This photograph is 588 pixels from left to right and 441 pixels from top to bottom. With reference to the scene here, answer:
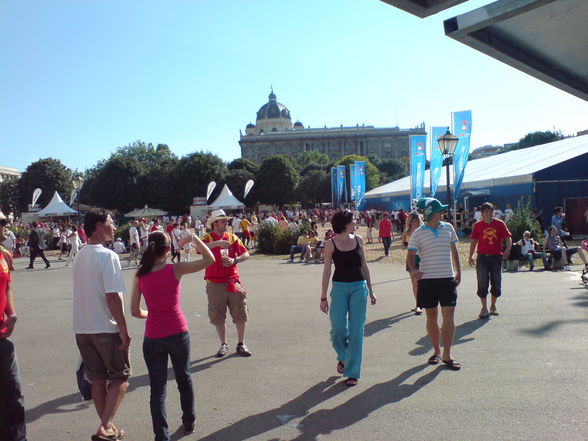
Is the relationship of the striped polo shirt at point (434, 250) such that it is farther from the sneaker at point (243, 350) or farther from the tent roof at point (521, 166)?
the tent roof at point (521, 166)

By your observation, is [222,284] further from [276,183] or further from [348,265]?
[276,183]

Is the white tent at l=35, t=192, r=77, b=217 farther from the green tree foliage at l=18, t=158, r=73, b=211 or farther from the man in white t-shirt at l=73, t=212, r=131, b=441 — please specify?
the man in white t-shirt at l=73, t=212, r=131, b=441

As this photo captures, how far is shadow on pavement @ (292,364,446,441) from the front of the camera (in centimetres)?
424

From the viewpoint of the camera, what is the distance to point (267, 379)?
554 centimetres

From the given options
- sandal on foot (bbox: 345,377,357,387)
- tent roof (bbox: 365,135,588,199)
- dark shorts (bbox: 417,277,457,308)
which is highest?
tent roof (bbox: 365,135,588,199)

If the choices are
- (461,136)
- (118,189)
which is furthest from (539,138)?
(461,136)

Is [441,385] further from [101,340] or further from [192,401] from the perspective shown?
[101,340]

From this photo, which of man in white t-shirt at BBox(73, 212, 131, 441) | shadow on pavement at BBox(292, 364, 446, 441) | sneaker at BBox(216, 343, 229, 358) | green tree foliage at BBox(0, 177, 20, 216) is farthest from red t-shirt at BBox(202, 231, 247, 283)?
green tree foliage at BBox(0, 177, 20, 216)

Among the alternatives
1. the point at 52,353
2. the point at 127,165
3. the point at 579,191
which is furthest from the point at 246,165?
the point at 52,353

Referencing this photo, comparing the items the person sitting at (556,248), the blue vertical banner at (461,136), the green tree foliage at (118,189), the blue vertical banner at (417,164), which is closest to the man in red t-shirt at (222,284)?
the person sitting at (556,248)

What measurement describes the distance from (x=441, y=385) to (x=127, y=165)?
72164 mm

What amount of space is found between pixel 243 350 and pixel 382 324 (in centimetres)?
244

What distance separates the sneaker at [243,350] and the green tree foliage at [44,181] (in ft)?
250

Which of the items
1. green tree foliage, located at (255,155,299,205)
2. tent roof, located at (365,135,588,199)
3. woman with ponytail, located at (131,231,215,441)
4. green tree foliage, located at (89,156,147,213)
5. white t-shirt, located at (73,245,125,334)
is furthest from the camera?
green tree foliage, located at (255,155,299,205)
